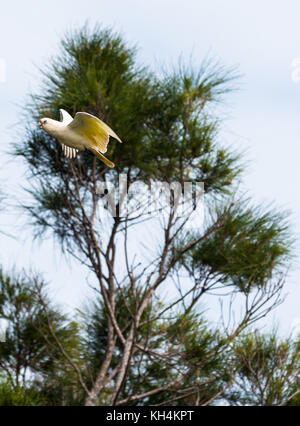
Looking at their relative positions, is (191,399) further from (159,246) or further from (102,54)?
(102,54)

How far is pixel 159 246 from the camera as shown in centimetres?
189

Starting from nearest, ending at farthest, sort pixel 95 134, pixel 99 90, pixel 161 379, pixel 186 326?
pixel 95 134 → pixel 99 90 → pixel 186 326 → pixel 161 379

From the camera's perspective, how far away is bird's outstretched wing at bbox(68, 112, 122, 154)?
511mm

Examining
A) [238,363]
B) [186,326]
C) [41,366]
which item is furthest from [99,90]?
[41,366]

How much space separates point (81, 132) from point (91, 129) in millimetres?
15

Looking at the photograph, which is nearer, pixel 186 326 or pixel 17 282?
pixel 186 326

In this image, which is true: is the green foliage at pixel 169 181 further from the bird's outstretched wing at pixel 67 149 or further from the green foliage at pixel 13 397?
the bird's outstretched wing at pixel 67 149

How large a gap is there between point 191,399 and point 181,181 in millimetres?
828

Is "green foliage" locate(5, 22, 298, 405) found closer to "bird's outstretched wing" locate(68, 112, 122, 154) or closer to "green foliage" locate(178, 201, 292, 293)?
"green foliage" locate(178, 201, 292, 293)

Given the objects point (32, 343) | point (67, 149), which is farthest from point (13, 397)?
point (67, 149)

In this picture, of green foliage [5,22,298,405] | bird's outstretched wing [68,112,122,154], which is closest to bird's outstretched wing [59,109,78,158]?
bird's outstretched wing [68,112,122,154]

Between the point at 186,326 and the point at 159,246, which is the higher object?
the point at 159,246

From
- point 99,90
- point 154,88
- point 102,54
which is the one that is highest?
point 102,54

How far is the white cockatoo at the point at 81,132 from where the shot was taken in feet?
1.62
